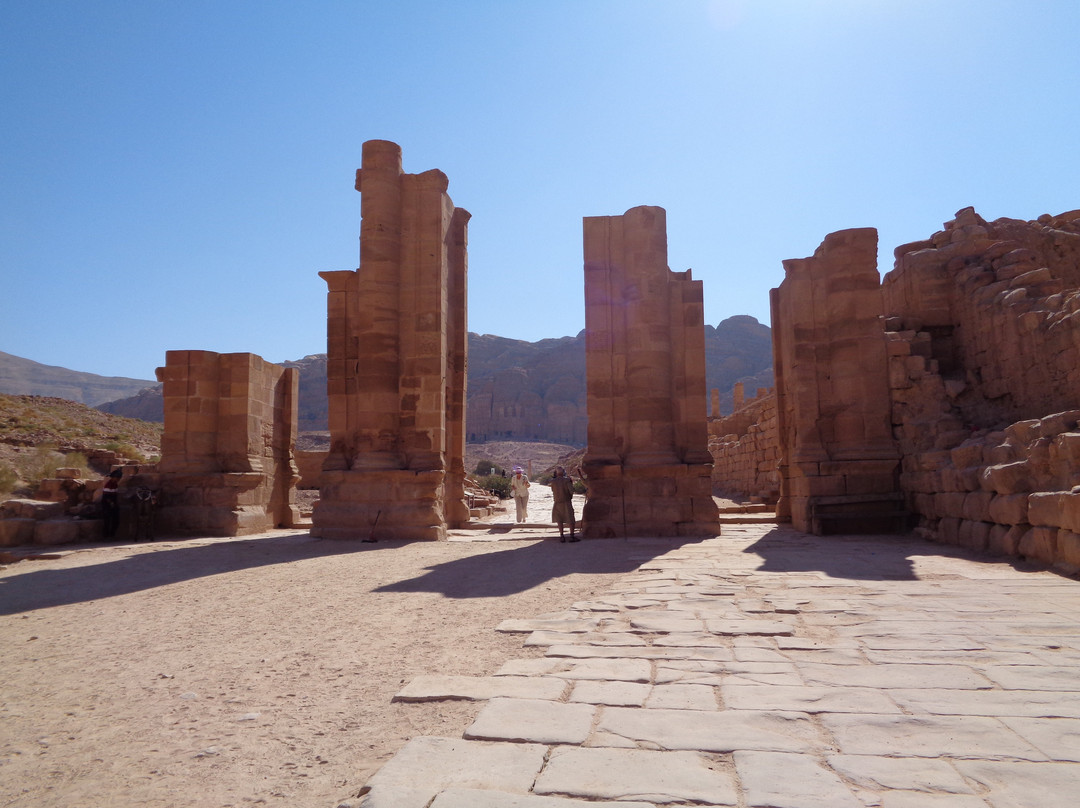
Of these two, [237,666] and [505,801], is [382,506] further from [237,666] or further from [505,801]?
[505,801]

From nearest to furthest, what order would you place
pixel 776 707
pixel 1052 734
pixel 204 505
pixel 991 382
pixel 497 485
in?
1. pixel 1052 734
2. pixel 776 707
3. pixel 991 382
4. pixel 204 505
5. pixel 497 485

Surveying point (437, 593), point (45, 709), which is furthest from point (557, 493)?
point (45, 709)

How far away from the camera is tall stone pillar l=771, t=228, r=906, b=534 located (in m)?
11.2

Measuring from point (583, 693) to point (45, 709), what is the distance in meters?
2.72

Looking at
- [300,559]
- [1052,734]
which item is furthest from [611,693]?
[300,559]

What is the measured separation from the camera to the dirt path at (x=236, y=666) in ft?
8.81

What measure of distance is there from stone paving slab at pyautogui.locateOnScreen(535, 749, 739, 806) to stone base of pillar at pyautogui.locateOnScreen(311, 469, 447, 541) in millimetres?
9410

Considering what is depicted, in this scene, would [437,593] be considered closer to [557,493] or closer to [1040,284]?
[557,493]

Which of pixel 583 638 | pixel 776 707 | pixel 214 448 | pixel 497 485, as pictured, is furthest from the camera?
pixel 497 485

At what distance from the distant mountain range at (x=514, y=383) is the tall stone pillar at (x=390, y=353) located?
7560cm

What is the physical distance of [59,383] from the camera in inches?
5320

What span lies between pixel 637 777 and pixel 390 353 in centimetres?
1112

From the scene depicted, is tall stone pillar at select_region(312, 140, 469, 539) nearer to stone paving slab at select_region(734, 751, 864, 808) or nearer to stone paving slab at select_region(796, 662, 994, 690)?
stone paving slab at select_region(796, 662, 994, 690)

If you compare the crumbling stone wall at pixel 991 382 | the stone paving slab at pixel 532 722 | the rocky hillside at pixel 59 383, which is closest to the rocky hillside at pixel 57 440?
the stone paving slab at pixel 532 722
